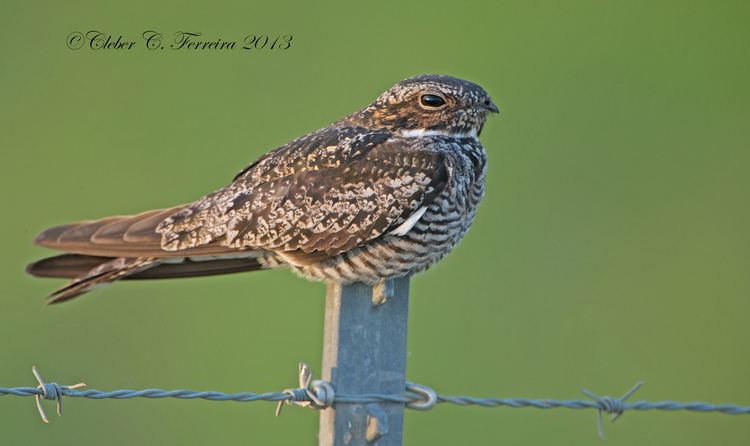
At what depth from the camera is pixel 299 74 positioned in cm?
991

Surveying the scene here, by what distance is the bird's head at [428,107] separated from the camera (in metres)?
5.02

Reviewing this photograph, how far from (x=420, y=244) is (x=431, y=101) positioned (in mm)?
694

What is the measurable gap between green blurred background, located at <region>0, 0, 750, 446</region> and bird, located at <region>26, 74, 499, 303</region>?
1.21 meters

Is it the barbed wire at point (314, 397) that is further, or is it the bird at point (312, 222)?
the bird at point (312, 222)

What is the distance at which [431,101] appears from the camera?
5.02 meters

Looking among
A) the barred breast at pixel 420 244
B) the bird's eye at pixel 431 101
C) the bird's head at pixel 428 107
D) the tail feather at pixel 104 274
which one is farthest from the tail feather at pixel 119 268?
the bird's eye at pixel 431 101

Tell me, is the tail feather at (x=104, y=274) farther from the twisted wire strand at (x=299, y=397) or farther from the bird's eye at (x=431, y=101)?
the bird's eye at (x=431, y=101)

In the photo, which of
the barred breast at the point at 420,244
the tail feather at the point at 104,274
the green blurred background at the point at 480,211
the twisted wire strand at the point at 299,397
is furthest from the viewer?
→ the green blurred background at the point at 480,211

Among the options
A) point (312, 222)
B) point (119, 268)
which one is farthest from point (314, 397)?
point (119, 268)

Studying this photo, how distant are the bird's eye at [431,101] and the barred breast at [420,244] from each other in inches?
8.0

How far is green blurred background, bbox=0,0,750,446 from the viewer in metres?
7.41

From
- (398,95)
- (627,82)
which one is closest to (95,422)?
(398,95)

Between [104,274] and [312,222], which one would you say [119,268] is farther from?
[312,222]

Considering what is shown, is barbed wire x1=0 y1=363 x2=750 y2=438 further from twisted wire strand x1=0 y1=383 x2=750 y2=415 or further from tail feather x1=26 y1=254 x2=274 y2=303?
tail feather x1=26 y1=254 x2=274 y2=303
